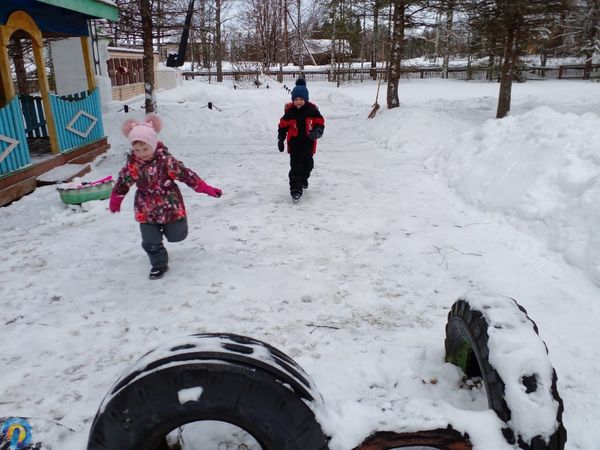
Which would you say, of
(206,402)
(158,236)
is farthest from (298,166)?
(206,402)

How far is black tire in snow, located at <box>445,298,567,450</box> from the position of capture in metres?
1.70

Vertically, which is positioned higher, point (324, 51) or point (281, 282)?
point (324, 51)

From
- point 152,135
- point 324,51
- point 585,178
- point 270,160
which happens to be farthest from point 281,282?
point 324,51

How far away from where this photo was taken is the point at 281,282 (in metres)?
3.94

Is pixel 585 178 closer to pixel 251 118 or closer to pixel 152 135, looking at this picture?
pixel 152 135

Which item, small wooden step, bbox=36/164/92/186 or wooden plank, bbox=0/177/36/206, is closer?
wooden plank, bbox=0/177/36/206

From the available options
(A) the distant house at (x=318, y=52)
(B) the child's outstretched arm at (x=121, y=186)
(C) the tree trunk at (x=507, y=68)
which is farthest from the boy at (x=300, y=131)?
(A) the distant house at (x=318, y=52)

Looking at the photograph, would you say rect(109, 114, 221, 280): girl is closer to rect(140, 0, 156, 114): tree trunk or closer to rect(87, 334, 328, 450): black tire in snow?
rect(87, 334, 328, 450): black tire in snow

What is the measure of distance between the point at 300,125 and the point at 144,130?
2912 mm

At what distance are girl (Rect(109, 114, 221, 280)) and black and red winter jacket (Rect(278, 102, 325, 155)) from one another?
2541 millimetres

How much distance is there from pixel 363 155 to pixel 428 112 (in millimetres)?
3418

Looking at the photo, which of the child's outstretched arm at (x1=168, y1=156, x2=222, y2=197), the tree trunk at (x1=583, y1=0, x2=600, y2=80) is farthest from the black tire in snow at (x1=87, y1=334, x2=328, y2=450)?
the tree trunk at (x1=583, y1=0, x2=600, y2=80)

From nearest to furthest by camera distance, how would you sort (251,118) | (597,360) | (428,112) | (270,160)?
1. (597,360)
2. (270,160)
3. (428,112)
4. (251,118)

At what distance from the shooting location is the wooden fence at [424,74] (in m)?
34.6
